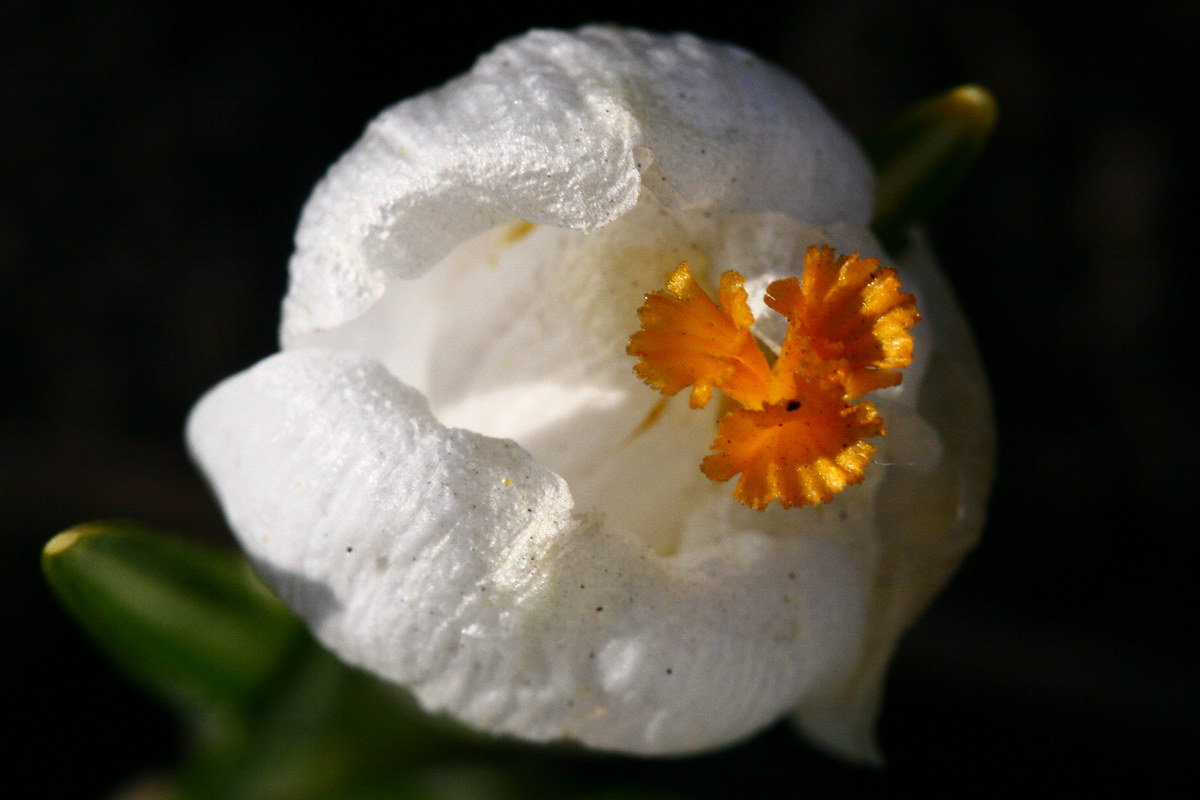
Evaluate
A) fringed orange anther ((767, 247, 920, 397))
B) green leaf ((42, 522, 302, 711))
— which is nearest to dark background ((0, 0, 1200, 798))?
green leaf ((42, 522, 302, 711))

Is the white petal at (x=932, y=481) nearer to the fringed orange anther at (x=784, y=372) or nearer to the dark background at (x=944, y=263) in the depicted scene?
the fringed orange anther at (x=784, y=372)

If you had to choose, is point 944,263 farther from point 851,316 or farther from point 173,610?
point 173,610

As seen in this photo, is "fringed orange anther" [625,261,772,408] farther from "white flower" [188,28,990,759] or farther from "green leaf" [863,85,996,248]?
"green leaf" [863,85,996,248]

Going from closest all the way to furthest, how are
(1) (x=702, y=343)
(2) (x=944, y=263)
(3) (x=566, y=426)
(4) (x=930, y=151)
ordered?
(1) (x=702, y=343) < (3) (x=566, y=426) < (4) (x=930, y=151) < (2) (x=944, y=263)

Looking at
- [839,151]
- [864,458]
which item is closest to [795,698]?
[864,458]

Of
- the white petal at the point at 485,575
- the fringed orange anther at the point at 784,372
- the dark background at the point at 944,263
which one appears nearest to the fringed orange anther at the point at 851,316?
the fringed orange anther at the point at 784,372

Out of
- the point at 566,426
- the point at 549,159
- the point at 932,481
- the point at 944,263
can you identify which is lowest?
the point at 944,263

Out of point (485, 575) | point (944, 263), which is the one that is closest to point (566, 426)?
point (485, 575)
